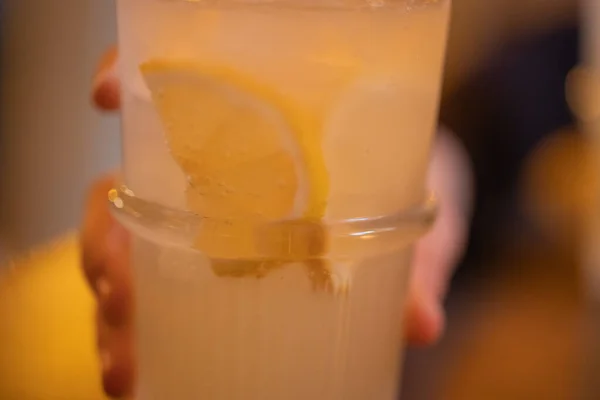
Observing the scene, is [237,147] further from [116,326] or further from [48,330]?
[48,330]

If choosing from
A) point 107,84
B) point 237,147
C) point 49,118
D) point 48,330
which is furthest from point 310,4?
point 49,118

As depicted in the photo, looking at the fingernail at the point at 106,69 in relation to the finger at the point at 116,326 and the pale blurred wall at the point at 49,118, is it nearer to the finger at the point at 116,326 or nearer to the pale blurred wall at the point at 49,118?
the finger at the point at 116,326

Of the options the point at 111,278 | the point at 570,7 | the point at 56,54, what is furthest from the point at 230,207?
the point at 570,7

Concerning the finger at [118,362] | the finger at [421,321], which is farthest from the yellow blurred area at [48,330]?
the finger at [421,321]

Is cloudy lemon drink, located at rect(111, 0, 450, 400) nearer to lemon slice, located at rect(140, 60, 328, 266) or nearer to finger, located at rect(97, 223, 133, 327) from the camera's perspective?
lemon slice, located at rect(140, 60, 328, 266)

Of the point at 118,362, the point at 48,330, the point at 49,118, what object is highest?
the point at 118,362

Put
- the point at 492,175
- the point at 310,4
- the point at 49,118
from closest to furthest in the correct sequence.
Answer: the point at 310,4 → the point at 49,118 → the point at 492,175

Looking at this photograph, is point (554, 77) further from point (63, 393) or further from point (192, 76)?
point (192, 76)
